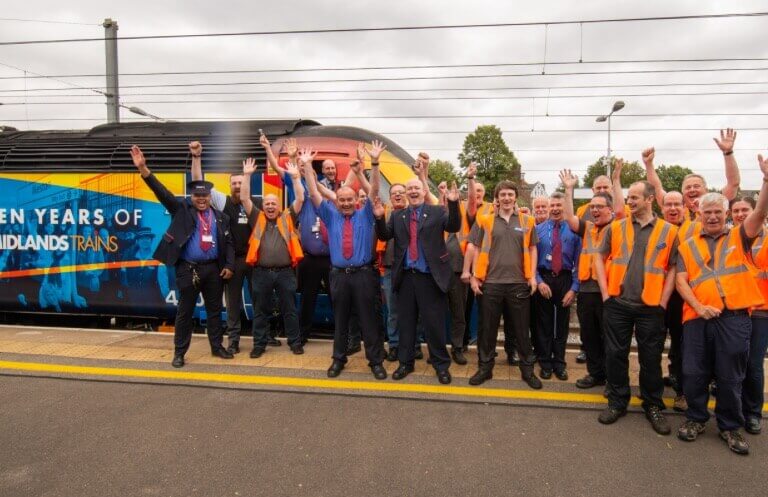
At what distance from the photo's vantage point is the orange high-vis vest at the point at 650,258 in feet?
12.0

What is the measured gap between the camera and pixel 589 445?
3.36 metres

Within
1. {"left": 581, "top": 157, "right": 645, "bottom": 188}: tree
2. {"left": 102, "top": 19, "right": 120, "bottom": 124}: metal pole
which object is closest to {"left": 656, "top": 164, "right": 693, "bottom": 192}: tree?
{"left": 581, "top": 157, "right": 645, "bottom": 188}: tree

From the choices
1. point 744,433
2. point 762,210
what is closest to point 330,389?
point 744,433

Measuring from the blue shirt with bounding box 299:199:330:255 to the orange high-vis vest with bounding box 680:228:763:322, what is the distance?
355 centimetres

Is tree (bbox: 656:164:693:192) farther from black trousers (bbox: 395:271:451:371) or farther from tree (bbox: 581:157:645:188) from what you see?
black trousers (bbox: 395:271:451:371)

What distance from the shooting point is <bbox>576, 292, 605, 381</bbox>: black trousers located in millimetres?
4410

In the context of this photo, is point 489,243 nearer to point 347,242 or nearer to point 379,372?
point 347,242

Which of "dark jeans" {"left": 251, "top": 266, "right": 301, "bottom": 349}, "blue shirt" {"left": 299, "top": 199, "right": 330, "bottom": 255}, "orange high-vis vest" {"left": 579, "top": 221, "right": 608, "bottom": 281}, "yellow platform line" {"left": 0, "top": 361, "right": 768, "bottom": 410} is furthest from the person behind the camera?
"blue shirt" {"left": 299, "top": 199, "right": 330, "bottom": 255}

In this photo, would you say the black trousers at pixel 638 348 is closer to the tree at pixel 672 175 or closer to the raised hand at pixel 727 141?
the raised hand at pixel 727 141

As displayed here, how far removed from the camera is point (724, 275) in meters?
3.42

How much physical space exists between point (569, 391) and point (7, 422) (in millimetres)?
4532

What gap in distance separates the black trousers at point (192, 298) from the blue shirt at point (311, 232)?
1.00m

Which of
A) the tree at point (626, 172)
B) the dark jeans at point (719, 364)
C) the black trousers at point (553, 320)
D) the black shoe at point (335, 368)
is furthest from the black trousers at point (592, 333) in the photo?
the tree at point (626, 172)

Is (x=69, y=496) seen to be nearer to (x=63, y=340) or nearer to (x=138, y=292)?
(x=63, y=340)
